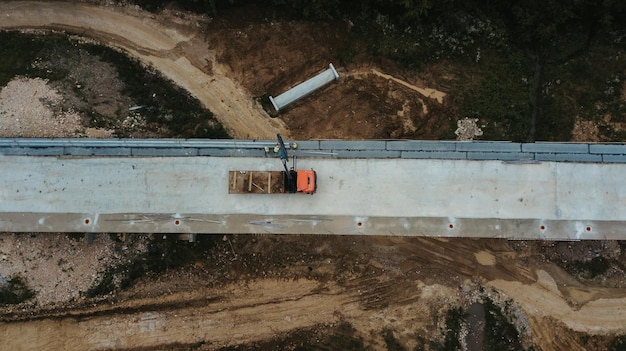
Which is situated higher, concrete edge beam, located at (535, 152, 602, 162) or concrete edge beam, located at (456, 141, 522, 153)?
concrete edge beam, located at (456, 141, 522, 153)

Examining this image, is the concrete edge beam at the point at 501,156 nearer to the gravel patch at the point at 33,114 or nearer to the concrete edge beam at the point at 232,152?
the concrete edge beam at the point at 232,152

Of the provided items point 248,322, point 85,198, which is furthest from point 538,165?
point 85,198

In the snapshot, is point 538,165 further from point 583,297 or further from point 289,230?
point 289,230

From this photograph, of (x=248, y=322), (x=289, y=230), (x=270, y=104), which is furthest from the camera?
(x=270, y=104)

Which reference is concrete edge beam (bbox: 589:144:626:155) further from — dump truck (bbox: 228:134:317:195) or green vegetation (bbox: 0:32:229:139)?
green vegetation (bbox: 0:32:229:139)

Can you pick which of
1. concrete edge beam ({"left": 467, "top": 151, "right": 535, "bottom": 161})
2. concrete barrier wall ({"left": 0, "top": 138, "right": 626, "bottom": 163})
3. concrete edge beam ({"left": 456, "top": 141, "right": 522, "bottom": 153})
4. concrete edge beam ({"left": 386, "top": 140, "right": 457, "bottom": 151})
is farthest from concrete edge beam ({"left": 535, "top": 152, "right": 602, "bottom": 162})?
concrete edge beam ({"left": 386, "top": 140, "right": 457, "bottom": 151})

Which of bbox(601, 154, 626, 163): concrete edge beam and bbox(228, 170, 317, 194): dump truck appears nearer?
bbox(228, 170, 317, 194): dump truck
